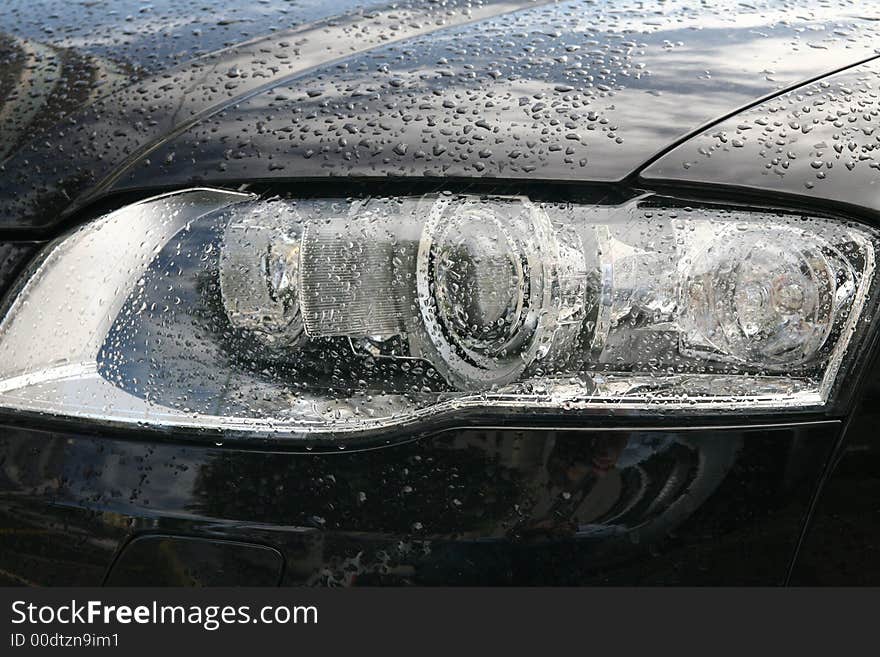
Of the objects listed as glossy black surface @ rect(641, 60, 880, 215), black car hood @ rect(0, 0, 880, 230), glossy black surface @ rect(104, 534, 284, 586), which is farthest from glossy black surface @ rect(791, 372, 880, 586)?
glossy black surface @ rect(104, 534, 284, 586)

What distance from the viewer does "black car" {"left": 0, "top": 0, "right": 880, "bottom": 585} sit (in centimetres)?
113

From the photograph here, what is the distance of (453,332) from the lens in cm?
120

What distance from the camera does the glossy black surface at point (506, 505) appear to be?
112 cm

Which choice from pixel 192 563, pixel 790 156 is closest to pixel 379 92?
pixel 790 156

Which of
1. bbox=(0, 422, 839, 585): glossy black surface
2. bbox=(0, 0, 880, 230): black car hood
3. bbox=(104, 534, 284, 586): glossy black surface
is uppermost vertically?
bbox=(0, 0, 880, 230): black car hood

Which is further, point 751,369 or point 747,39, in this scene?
point 747,39

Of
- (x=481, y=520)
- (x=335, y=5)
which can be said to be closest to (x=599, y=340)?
(x=481, y=520)

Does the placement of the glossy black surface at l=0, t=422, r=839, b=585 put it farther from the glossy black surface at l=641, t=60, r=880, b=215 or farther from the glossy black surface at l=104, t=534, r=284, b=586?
the glossy black surface at l=641, t=60, r=880, b=215

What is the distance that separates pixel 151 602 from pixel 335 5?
1126mm

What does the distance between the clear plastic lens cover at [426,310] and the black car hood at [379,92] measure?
0.06 m

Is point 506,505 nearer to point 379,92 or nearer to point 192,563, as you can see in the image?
point 192,563

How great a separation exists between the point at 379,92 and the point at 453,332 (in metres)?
0.37

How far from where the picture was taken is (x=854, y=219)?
114cm

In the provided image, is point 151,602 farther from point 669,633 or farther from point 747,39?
point 747,39
